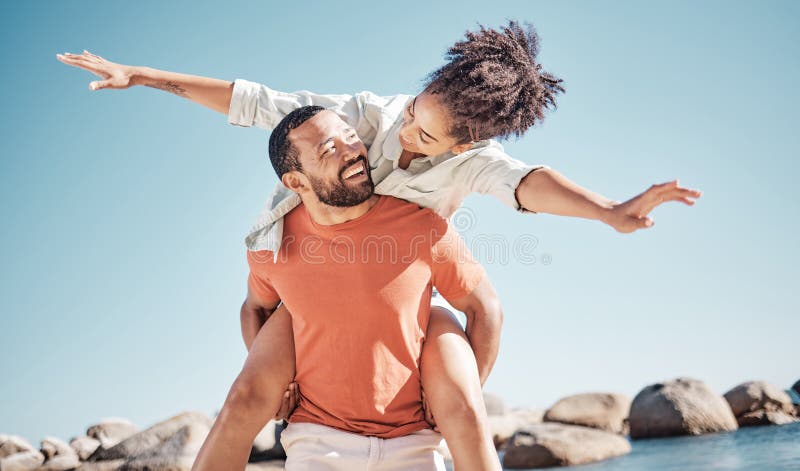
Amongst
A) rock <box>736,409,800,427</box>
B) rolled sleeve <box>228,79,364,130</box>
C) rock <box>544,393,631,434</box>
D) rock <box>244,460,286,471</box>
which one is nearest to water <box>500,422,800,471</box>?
rock <box>736,409,800,427</box>

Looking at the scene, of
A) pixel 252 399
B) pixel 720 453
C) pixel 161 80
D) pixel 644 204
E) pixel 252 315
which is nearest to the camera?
pixel 644 204

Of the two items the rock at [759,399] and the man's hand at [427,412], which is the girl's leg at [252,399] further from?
the rock at [759,399]

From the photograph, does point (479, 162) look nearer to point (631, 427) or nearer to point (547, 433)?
point (547, 433)

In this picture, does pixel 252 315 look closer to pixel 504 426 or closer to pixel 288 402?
pixel 288 402

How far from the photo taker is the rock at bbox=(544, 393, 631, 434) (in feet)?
35.9

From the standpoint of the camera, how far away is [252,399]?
123 inches

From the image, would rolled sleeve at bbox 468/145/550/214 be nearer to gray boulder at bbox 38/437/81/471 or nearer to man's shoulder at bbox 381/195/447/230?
man's shoulder at bbox 381/195/447/230

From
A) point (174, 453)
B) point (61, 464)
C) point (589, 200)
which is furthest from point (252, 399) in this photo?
point (61, 464)

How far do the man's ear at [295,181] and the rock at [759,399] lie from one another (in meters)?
9.79

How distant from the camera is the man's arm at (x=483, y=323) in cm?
336

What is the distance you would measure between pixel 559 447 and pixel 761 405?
409cm

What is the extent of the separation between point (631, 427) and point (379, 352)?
8472 mm

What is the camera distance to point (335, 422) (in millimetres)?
3207

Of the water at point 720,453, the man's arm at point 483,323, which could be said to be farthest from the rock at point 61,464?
the man's arm at point 483,323
